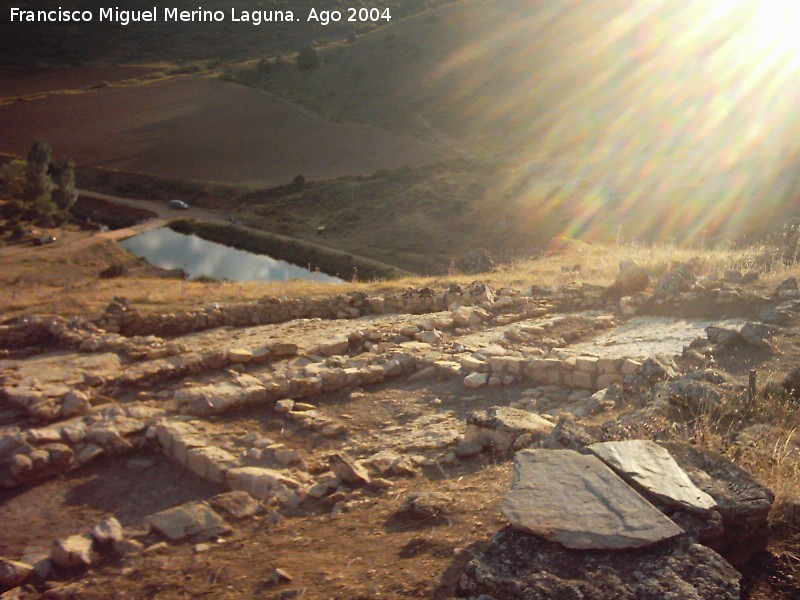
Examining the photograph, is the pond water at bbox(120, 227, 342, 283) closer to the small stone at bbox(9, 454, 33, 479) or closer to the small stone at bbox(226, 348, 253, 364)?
the small stone at bbox(226, 348, 253, 364)

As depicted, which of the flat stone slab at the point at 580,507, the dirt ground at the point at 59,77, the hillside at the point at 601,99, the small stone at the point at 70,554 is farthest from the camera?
the dirt ground at the point at 59,77

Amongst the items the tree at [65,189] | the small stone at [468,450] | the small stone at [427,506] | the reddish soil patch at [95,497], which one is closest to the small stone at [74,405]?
the reddish soil patch at [95,497]

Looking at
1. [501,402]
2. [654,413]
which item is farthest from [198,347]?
[654,413]

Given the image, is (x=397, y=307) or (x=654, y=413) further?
(x=397, y=307)

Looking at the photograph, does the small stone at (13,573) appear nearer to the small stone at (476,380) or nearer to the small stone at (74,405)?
the small stone at (74,405)

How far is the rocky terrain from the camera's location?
362 cm

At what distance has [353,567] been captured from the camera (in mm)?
4113

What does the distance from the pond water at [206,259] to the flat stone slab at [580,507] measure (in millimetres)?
26837

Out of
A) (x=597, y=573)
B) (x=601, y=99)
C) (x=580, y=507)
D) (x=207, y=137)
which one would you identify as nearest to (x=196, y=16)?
(x=207, y=137)

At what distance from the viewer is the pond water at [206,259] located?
3256 centimetres

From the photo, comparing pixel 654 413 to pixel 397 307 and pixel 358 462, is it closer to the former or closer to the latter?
pixel 358 462

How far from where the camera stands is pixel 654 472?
396cm

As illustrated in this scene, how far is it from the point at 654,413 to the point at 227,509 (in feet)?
11.3

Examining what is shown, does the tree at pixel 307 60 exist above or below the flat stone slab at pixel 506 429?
above
